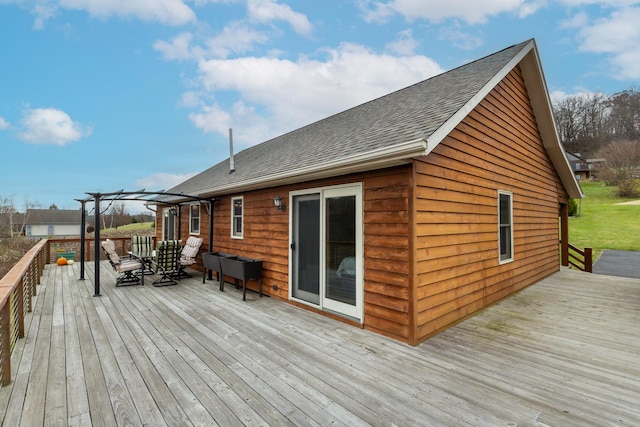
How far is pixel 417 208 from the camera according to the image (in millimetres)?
3482

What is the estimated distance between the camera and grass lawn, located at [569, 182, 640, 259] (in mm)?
15188

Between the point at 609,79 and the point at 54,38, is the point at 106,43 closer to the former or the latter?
the point at 54,38

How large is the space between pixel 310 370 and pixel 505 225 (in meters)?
4.68

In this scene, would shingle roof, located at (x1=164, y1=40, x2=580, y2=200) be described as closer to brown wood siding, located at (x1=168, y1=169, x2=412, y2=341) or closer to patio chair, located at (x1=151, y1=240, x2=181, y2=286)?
brown wood siding, located at (x1=168, y1=169, x2=412, y2=341)

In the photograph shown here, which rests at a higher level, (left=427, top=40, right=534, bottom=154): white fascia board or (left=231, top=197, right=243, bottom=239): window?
(left=427, top=40, right=534, bottom=154): white fascia board

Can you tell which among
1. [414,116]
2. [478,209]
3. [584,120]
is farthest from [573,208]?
[414,116]

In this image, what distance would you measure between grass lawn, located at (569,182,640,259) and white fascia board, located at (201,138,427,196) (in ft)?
48.4

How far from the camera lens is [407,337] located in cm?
345

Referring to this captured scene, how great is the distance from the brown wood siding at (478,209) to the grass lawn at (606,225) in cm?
990

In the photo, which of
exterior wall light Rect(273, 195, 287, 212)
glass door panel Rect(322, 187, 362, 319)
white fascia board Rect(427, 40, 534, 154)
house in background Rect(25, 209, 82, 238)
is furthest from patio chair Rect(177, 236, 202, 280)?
house in background Rect(25, 209, 82, 238)

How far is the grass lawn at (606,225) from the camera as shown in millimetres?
15188

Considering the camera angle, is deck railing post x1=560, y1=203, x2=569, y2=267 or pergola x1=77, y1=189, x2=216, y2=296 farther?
deck railing post x1=560, y1=203, x2=569, y2=267

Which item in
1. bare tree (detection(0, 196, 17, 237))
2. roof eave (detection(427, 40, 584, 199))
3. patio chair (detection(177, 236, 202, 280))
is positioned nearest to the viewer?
roof eave (detection(427, 40, 584, 199))

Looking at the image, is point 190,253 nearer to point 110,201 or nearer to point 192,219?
point 192,219
